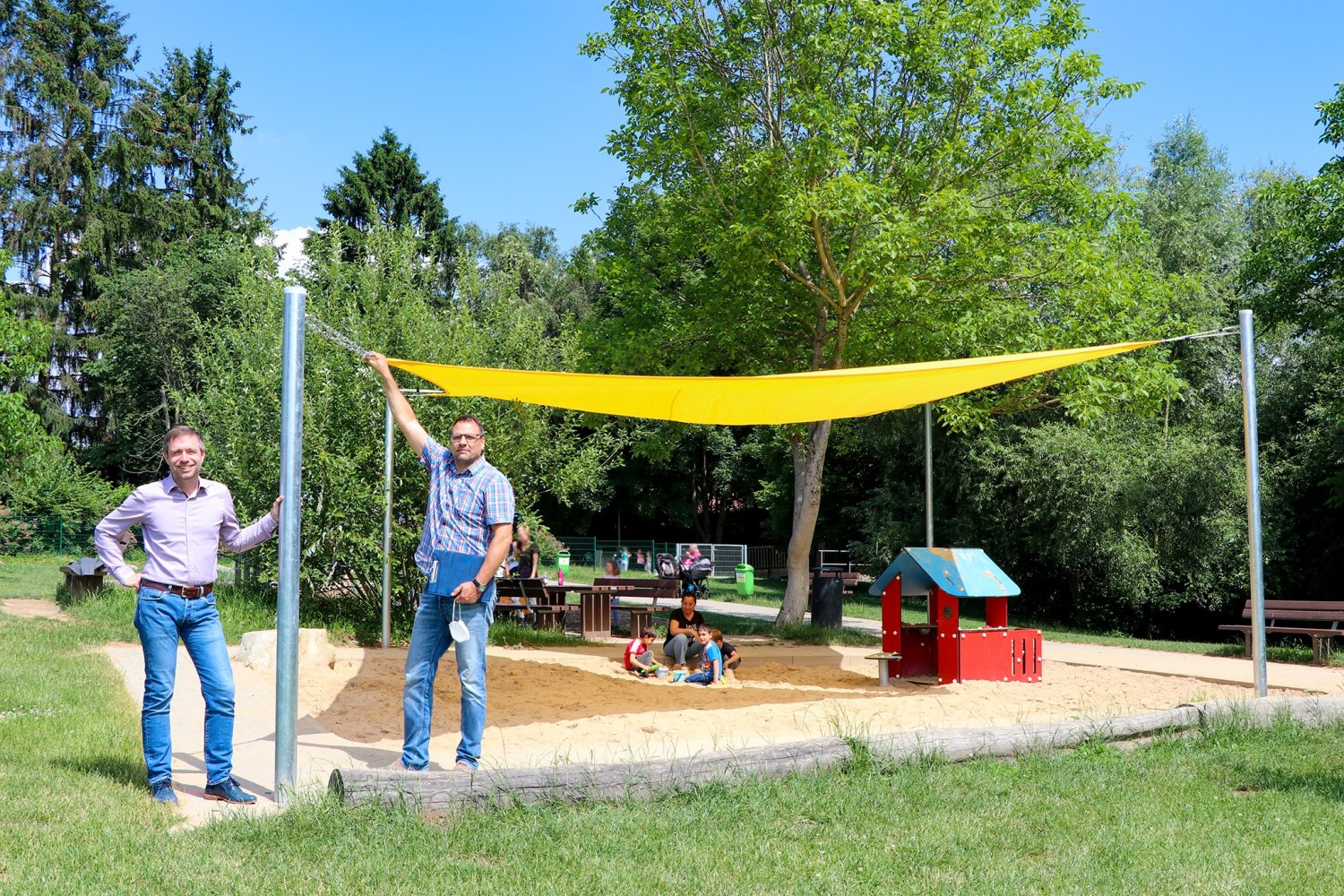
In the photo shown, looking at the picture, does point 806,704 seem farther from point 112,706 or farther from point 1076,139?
point 1076,139

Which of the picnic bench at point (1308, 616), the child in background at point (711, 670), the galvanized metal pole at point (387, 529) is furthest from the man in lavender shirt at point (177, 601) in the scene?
the picnic bench at point (1308, 616)

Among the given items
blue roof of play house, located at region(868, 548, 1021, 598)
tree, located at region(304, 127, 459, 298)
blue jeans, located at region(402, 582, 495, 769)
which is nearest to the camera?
blue jeans, located at region(402, 582, 495, 769)

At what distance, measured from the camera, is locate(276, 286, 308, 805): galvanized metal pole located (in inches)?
175

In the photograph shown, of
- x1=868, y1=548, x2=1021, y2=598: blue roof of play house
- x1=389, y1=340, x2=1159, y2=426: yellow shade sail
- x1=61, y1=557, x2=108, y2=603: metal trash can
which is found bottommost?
x1=61, y1=557, x2=108, y2=603: metal trash can

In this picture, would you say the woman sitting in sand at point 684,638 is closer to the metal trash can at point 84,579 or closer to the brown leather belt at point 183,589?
the brown leather belt at point 183,589

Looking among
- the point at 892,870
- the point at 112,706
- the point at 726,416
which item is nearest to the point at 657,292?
the point at 726,416

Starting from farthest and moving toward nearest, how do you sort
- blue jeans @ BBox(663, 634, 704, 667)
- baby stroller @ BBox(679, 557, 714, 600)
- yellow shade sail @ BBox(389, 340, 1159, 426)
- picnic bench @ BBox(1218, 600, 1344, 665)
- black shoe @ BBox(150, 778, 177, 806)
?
1. baby stroller @ BBox(679, 557, 714, 600)
2. picnic bench @ BBox(1218, 600, 1344, 665)
3. blue jeans @ BBox(663, 634, 704, 667)
4. yellow shade sail @ BBox(389, 340, 1159, 426)
5. black shoe @ BBox(150, 778, 177, 806)

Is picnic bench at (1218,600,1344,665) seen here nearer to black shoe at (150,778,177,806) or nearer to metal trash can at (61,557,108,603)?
black shoe at (150,778,177,806)

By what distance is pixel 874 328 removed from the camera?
13.9 metres

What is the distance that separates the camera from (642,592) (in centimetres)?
1441

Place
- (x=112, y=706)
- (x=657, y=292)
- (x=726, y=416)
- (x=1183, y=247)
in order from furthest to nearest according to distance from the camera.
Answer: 1. (x=1183, y=247)
2. (x=657, y=292)
3. (x=726, y=416)
4. (x=112, y=706)

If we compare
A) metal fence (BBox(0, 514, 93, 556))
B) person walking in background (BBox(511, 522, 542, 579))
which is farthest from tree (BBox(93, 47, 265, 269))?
person walking in background (BBox(511, 522, 542, 579))

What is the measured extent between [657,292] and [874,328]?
9.78 ft

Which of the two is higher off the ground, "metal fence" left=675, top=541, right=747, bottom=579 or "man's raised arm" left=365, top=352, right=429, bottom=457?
"man's raised arm" left=365, top=352, right=429, bottom=457
